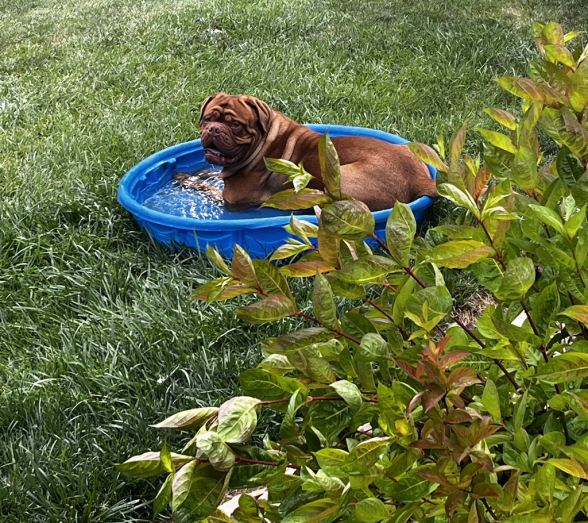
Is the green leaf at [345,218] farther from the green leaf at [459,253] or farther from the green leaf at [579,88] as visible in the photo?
the green leaf at [579,88]

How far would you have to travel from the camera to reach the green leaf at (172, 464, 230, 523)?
3.03ft

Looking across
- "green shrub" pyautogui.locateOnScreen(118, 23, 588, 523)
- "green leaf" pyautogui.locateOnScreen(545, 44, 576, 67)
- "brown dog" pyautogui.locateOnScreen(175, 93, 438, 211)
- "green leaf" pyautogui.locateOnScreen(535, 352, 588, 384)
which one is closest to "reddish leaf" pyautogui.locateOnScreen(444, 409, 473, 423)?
"green shrub" pyautogui.locateOnScreen(118, 23, 588, 523)

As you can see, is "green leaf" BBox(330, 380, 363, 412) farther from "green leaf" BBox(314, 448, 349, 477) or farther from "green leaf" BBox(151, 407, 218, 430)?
"green leaf" BBox(151, 407, 218, 430)

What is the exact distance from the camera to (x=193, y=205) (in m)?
4.56

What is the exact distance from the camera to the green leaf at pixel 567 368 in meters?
0.87

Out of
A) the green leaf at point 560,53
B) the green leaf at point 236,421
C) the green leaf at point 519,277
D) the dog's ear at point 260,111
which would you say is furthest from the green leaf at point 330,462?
the dog's ear at point 260,111

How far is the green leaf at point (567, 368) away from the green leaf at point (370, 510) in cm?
27

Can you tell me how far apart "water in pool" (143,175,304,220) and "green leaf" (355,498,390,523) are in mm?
3302

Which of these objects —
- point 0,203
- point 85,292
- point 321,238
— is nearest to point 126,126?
point 0,203

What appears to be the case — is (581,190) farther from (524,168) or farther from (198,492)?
(198,492)

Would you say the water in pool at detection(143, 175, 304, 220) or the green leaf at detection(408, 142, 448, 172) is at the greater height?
the green leaf at detection(408, 142, 448, 172)

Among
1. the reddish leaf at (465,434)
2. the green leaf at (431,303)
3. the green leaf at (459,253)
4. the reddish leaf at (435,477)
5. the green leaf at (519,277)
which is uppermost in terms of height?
the green leaf at (459,253)

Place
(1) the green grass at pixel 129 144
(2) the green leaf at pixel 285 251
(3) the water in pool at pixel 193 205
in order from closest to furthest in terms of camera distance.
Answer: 1. (2) the green leaf at pixel 285 251
2. (1) the green grass at pixel 129 144
3. (3) the water in pool at pixel 193 205

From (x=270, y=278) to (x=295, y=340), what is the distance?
0.38 feet
